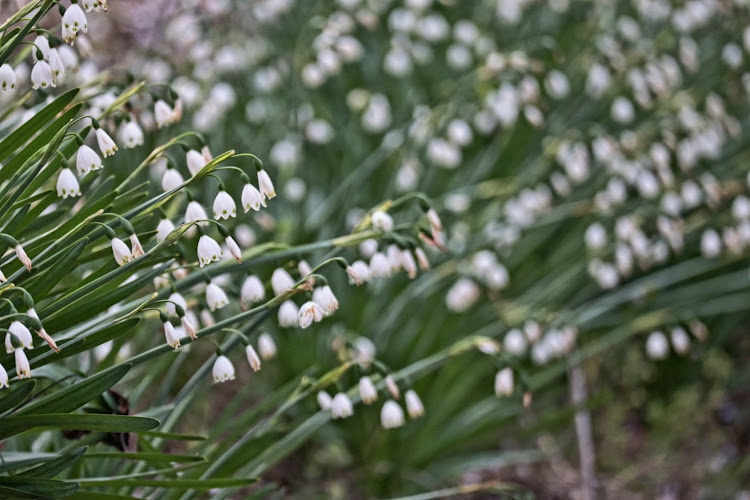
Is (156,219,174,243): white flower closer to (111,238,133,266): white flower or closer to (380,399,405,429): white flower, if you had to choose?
(111,238,133,266): white flower

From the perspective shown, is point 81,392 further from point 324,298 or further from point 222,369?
point 324,298

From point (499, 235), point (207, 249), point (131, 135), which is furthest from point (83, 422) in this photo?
point (499, 235)

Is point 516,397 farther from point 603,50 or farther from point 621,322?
point 603,50

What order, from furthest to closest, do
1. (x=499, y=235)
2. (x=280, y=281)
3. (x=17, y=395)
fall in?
(x=499, y=235)
(x=280, y=281)
(x=17, y=395)

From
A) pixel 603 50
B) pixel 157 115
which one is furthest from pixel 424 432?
pixel 603 50

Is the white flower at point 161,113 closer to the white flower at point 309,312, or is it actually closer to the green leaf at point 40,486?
the white flower at point 309,312

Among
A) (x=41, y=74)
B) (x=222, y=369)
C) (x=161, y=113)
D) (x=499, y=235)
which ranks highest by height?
(x=41, y=74)
